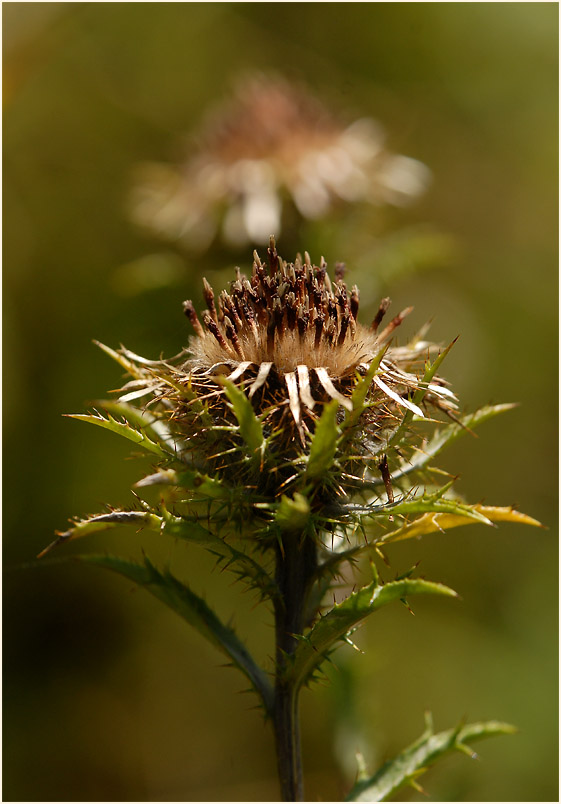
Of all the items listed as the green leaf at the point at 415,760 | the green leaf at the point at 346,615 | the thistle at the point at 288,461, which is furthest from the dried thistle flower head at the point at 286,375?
the green leaf at the point at 415,760

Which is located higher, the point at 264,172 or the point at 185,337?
the point at 264,172

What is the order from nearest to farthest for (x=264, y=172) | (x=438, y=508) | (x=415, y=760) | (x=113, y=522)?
(x=438, y=508) → (x=113, y=522) → (x=415, y=760) → (x=264, y=172)

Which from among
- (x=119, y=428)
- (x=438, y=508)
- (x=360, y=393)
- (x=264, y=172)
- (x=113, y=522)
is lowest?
(x=113, y=522)

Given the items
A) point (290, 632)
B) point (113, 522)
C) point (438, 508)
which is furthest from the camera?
point (290, 632)

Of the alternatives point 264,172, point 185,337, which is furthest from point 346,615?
point 264,172

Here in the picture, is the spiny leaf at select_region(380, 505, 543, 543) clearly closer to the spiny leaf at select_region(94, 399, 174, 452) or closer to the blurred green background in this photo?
the spiny leaf at select_region(94, 399, 174, 452)

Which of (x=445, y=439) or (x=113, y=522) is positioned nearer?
(x=113, y=522)

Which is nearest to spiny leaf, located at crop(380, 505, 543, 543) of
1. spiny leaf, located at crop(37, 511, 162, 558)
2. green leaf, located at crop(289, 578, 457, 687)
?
green leaf, located at crop(289, 578, 457, 687)

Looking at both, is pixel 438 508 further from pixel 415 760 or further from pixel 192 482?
pixel 415 760
